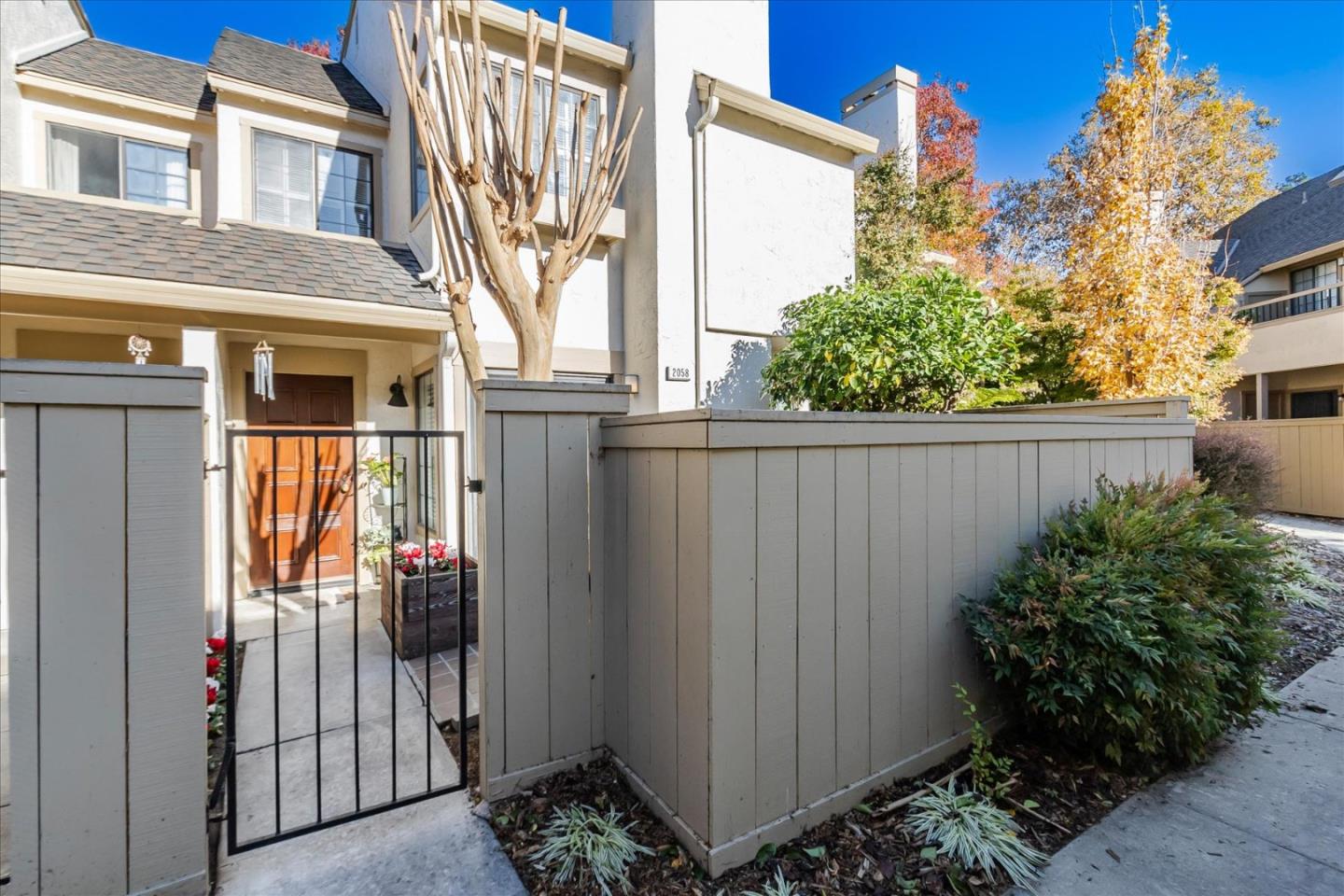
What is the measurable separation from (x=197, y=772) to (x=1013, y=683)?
307cm

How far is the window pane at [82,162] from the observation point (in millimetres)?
5918

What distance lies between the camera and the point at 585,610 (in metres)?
2.61

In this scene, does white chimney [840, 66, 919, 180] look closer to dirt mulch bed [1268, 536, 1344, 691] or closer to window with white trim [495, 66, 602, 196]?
window with white trim [495, 66, 602, 196]

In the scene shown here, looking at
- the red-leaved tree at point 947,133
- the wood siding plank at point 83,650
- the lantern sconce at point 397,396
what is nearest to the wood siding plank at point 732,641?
the wood siding plank at point 83,650

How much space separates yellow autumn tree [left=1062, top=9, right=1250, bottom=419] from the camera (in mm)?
7555

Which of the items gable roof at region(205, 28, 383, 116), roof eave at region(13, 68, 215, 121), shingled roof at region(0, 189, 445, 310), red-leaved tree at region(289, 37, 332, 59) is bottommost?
shingled roof at region(0, 189, 445, 310)

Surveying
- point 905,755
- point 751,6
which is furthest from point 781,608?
point 751,6

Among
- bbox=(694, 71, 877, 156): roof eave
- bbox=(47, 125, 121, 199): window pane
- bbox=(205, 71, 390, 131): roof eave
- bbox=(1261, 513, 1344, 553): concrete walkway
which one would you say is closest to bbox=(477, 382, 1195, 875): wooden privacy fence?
bbox=(694, 71, 877, 156): roof eave

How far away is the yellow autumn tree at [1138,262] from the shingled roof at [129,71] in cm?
1079

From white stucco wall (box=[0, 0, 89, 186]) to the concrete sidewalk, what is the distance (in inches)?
356

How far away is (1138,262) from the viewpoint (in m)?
7.59

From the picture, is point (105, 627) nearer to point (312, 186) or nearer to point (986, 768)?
point (986, 768)

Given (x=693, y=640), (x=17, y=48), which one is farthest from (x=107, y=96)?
(x=693, y=640)

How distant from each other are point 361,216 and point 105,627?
6222mm
